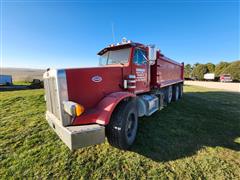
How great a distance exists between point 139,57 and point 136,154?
8.85ft

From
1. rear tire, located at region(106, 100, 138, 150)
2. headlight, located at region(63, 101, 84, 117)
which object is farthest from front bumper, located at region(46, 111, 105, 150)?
rear tire, located at region(106, 100, 138, 150)

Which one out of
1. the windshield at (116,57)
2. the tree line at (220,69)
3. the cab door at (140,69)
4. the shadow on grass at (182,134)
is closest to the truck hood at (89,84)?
the windshield at (116,57)

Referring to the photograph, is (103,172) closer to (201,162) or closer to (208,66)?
(201,162)

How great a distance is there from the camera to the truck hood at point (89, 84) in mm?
2715

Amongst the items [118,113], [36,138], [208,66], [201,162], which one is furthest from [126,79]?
[208,66]

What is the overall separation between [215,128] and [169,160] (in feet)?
8.18

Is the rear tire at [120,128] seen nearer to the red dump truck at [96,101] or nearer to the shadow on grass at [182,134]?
the red dump truck at [96,101]

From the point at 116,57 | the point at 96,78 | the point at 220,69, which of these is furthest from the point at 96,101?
the point at 220,69

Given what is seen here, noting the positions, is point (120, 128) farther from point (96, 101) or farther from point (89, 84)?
point (89, 84)

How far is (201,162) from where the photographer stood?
2.91 m

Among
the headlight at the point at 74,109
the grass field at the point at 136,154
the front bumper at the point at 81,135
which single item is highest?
the headlight at the point at 74,109

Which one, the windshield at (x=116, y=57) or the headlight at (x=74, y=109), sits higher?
the windshield at (x=116, y=57)

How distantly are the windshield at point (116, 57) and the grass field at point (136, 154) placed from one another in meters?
2.15

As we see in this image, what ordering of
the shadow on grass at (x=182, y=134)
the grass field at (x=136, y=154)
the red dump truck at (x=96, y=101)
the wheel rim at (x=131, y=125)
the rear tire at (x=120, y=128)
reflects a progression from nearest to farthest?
the red dump truck at (x=96, y=101) < the grass field at (x=136, y=154) < the rear tire at (x=120, y=128) < the shadow on grass at (x=182, y=134) < the wheel rim at (x=131, y=125)
